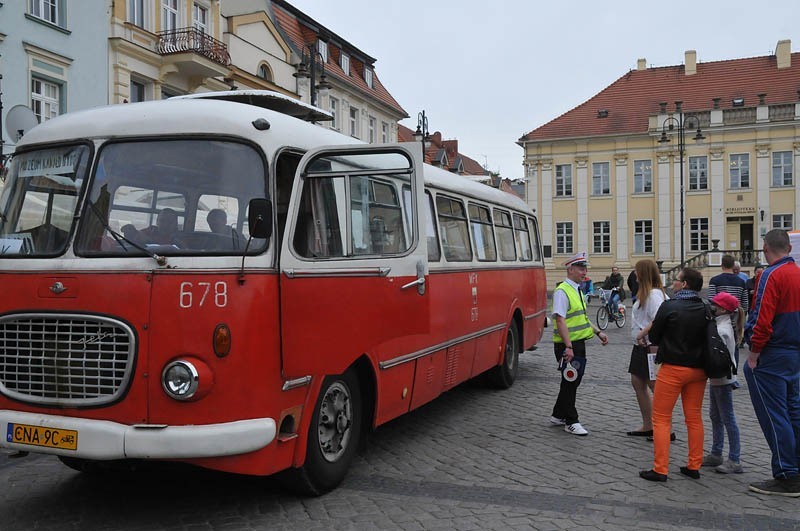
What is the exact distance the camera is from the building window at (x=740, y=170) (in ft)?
163

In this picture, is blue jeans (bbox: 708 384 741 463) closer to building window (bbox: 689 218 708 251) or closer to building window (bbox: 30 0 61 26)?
building window (bbox: 30 0 61 26)

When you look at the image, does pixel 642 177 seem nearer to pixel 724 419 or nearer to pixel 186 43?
pixel 186 43

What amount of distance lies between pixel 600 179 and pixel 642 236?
15.7ft

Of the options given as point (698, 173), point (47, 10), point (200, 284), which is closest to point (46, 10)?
point (47, 10)

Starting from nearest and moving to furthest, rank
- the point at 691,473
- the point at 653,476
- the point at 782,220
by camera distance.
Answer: the point at 653,476 → the point at 691,473 → the point at 782,220

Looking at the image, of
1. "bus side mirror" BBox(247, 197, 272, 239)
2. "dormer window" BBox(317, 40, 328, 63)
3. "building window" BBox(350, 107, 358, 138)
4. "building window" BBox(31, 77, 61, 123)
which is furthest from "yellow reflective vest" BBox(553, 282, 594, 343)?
"building window" BBox(350, 107, 358, 138)

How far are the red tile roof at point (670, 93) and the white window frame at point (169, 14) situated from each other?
3287cm

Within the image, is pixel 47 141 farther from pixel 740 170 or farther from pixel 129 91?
pixel 740 170

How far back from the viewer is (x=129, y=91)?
22969 millimetres

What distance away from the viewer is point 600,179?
53000mm

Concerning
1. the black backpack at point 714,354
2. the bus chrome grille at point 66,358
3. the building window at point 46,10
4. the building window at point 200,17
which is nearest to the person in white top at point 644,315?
the black backpack at point 714,354

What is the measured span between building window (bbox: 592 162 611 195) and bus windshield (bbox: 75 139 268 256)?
49.9 m

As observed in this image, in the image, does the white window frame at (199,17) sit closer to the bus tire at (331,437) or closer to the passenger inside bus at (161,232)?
A: the bus tire at (331,437)

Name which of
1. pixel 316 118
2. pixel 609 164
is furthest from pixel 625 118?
pixel 316 118
